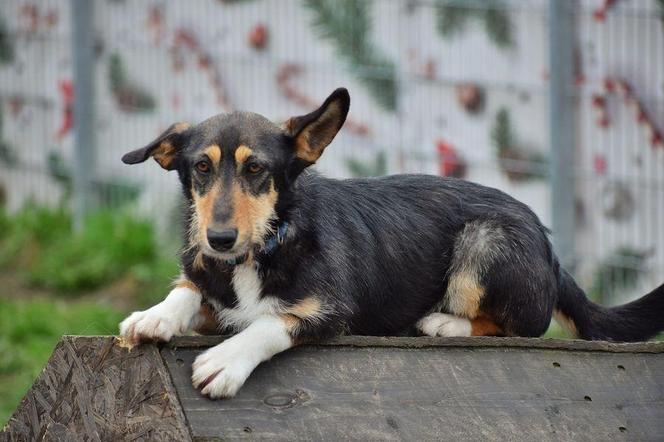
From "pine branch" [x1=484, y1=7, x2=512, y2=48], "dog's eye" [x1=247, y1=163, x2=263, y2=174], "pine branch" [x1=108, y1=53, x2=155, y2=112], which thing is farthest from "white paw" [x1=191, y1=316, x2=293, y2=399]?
"pine branch" [x1=108, y1=53, x2=155, y2=112]

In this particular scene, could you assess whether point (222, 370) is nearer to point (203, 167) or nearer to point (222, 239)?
point (222, 239)

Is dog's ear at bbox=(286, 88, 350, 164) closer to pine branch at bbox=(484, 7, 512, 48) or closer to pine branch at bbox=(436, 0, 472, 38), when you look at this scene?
pine branch at bbox=(484, 7, 512, 48)

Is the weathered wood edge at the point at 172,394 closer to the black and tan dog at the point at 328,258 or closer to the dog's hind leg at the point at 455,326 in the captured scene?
the black and tan dog at the point at 328,258

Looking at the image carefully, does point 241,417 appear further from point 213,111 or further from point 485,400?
point 213,111

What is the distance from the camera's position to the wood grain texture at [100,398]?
3668 millimetres

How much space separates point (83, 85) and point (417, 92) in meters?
3.04

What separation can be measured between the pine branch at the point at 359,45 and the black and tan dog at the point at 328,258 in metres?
3.13

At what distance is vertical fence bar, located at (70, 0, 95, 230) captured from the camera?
9.82 metres

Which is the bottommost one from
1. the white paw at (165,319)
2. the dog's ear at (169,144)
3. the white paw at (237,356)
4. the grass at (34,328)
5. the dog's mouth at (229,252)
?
the grass at (34,328)

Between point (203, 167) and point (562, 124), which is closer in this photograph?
point (203, 167)

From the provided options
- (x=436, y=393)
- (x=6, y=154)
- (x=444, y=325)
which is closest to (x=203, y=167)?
(x=436, y=393)

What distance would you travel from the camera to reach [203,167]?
4.14 meters

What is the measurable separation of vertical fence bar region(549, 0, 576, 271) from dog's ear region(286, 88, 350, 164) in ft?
10.8

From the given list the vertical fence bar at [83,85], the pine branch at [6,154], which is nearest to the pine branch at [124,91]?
the vertical fence bar at [83,85]
